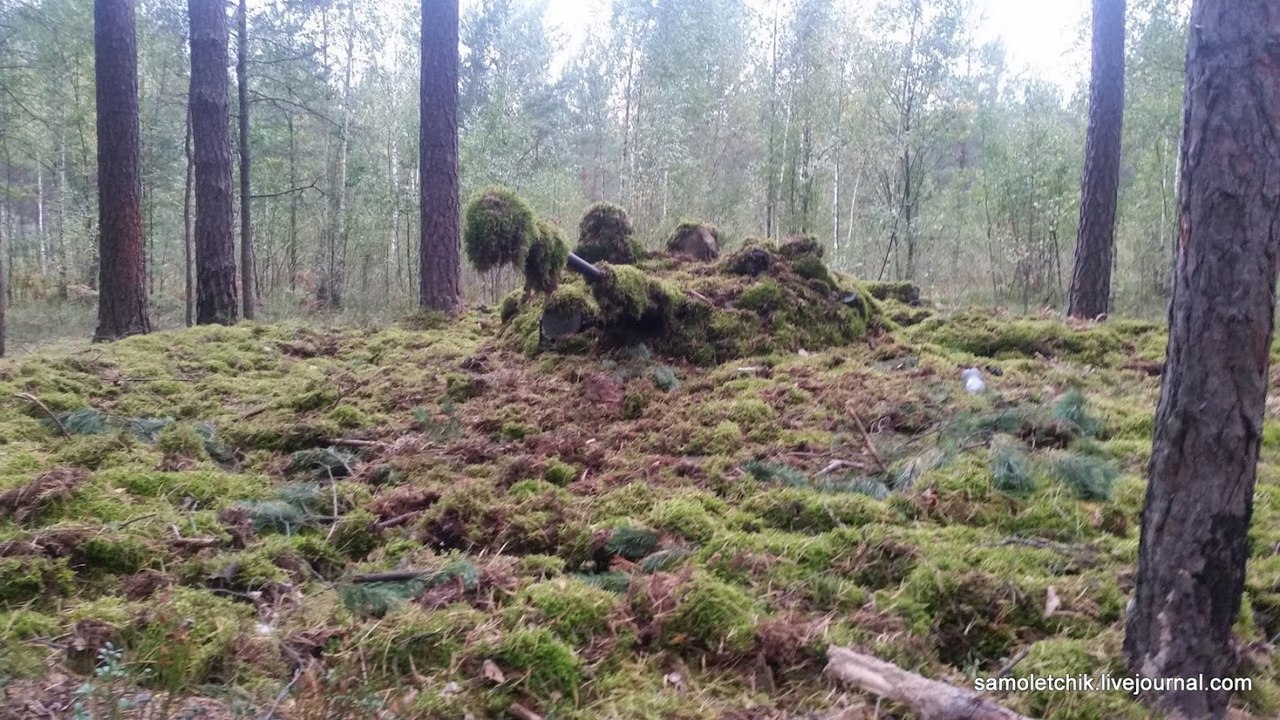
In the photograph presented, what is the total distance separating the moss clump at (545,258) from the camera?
5117 millimetres

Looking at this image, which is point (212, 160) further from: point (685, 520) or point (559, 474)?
point (685, 520)

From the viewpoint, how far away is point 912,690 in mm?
2023

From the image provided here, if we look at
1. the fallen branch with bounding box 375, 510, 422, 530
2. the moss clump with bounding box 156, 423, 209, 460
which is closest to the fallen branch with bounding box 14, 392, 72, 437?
the moss clump with bounding box 156, 423, 209, 460

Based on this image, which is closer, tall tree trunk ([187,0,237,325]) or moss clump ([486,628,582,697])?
moss clump ([486,628,582,697])

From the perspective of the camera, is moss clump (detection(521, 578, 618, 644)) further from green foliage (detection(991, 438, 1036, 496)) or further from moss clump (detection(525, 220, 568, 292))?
moss clump (detection(525, 220, 568, 292))

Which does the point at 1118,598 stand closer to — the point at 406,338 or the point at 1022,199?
the point at 406,338

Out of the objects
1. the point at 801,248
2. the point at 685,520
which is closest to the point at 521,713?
the point at 685,520

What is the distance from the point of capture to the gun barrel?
17.6 feet

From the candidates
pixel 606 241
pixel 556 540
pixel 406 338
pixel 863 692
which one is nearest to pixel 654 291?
pixel 606 241

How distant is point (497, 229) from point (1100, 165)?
7.24m

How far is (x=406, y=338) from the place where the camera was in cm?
757

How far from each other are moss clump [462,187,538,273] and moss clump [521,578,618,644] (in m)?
2.76

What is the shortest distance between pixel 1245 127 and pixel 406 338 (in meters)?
6.88

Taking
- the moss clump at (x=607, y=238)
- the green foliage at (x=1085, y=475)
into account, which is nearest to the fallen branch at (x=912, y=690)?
the green foliage at (x=1085, y=475)
